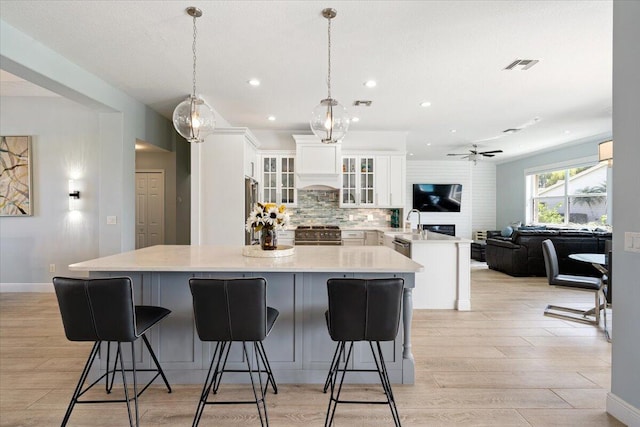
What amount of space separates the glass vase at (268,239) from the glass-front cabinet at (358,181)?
3976 millimetres

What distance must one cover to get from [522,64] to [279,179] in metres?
4.15

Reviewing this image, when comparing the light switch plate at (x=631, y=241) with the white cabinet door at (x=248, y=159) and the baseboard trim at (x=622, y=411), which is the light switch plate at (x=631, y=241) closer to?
the baseboard trim at (x=622, y=411)

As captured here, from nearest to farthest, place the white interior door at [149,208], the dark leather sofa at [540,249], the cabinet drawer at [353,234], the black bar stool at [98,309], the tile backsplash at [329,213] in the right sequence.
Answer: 1. the black bar stool at [98,309]
2. the dark leather sofa at [540,249]
3. the cabinet drawer at [353,234]
4. the white interior door at [149,208]
5. the tile backsplash at [329,213]

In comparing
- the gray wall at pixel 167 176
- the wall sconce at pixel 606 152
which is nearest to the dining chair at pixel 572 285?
the wall sconce at pixel 606 152

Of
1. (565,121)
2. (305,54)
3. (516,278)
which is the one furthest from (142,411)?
(565,121)

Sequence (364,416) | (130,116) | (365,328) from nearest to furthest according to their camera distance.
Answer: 1. (365,328)
2. (364,416)
3. (130,116)

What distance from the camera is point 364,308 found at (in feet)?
6.37

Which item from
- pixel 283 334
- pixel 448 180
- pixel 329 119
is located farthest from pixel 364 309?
pixel 448 180

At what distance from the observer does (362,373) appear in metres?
2.52

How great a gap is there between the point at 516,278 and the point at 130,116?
22.1 feet

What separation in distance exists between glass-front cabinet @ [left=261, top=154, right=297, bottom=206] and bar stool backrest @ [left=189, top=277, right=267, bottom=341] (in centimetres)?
457

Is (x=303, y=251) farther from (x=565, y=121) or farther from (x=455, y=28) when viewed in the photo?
(x=565, y=121)

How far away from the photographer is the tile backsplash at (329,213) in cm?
676

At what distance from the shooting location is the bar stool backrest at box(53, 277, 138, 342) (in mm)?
1890
